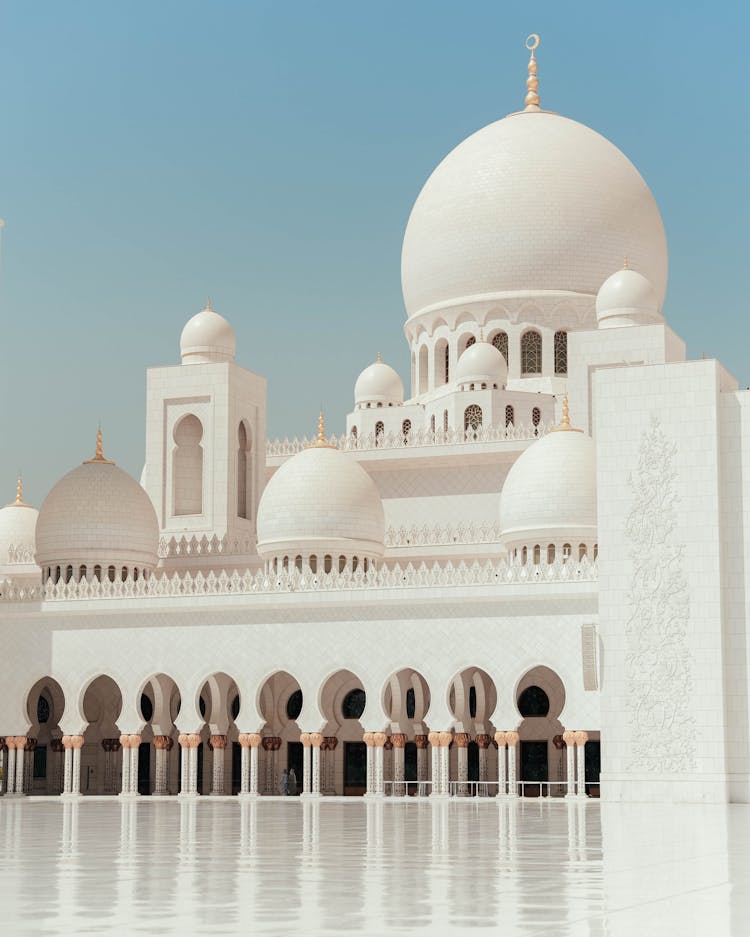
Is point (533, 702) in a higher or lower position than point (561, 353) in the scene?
lower

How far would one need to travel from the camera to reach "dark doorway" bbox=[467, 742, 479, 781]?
26.7 meters

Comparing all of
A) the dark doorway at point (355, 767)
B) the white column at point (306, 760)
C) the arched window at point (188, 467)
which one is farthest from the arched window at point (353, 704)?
the arched window at point (188, 467)

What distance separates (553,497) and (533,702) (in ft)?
12.0

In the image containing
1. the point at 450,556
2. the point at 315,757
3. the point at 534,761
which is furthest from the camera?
the point at 450,556

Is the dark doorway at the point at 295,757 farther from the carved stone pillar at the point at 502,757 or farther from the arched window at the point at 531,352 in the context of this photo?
the arched window at the point at 531,352

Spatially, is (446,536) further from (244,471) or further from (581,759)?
(581,759)

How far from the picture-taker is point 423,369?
33.2 m

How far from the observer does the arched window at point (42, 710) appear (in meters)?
29.3

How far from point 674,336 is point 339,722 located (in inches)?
365

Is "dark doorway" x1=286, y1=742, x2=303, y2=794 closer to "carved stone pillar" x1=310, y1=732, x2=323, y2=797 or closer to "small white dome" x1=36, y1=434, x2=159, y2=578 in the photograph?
"carved stone pillar" x1=310, y1=732, x2=323, y2=797

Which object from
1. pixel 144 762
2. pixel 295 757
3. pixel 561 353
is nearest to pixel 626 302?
pixel 561 353

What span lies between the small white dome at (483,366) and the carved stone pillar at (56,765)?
9.97m

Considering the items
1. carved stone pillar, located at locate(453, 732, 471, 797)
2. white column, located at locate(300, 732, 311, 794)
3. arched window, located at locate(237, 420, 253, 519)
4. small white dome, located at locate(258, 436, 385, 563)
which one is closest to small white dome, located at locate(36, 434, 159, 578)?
small white dome, located at locate(258, 436, 385, 563)

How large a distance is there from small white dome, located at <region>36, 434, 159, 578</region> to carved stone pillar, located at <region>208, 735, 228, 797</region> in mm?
3341
